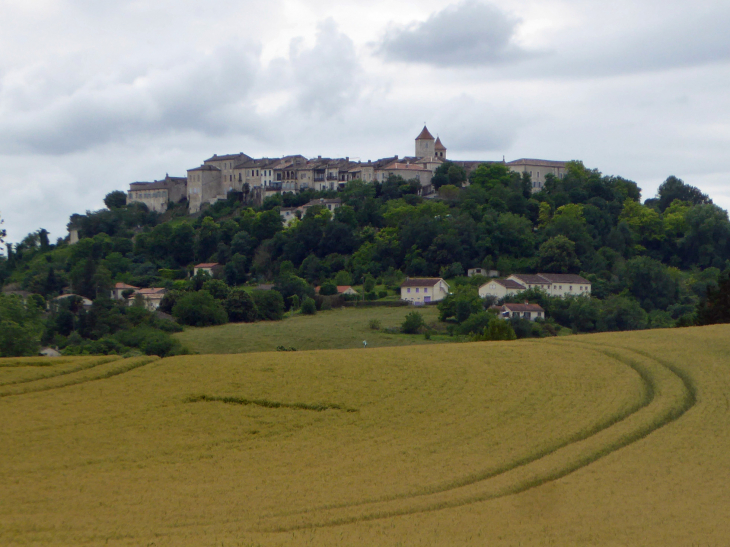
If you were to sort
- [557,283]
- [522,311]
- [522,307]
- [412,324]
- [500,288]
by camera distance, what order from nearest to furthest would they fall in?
[412,324]
[522,311]
[522,307]
[500,288]
[557,283]

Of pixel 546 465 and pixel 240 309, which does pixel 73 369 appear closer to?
pixel 546 465

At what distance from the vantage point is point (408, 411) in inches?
1141

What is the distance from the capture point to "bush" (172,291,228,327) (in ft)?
255

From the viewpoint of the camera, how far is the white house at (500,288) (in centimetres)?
8650

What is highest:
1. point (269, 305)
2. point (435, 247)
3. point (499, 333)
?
point (435, 247)

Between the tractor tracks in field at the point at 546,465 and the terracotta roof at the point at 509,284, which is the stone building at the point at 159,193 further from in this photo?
the tractor tracks in field at the point at 546,465

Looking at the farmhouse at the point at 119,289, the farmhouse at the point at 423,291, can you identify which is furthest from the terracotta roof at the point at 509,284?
the farmhouse at the point at 119,289

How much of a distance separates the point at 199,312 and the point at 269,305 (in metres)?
6.91

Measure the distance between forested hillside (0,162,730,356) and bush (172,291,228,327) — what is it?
0.81 meters

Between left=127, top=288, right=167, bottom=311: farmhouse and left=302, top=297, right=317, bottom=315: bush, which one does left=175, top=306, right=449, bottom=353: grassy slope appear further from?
left=127, top=288, right=167, bottom=311: farmhouse

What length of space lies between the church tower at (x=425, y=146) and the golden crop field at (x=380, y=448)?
105 metres

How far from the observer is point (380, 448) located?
25.9 meters

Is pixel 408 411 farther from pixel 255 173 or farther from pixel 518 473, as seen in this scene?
pixel 255 173

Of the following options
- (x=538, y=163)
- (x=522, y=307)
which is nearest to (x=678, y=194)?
(x=538, y=163)
